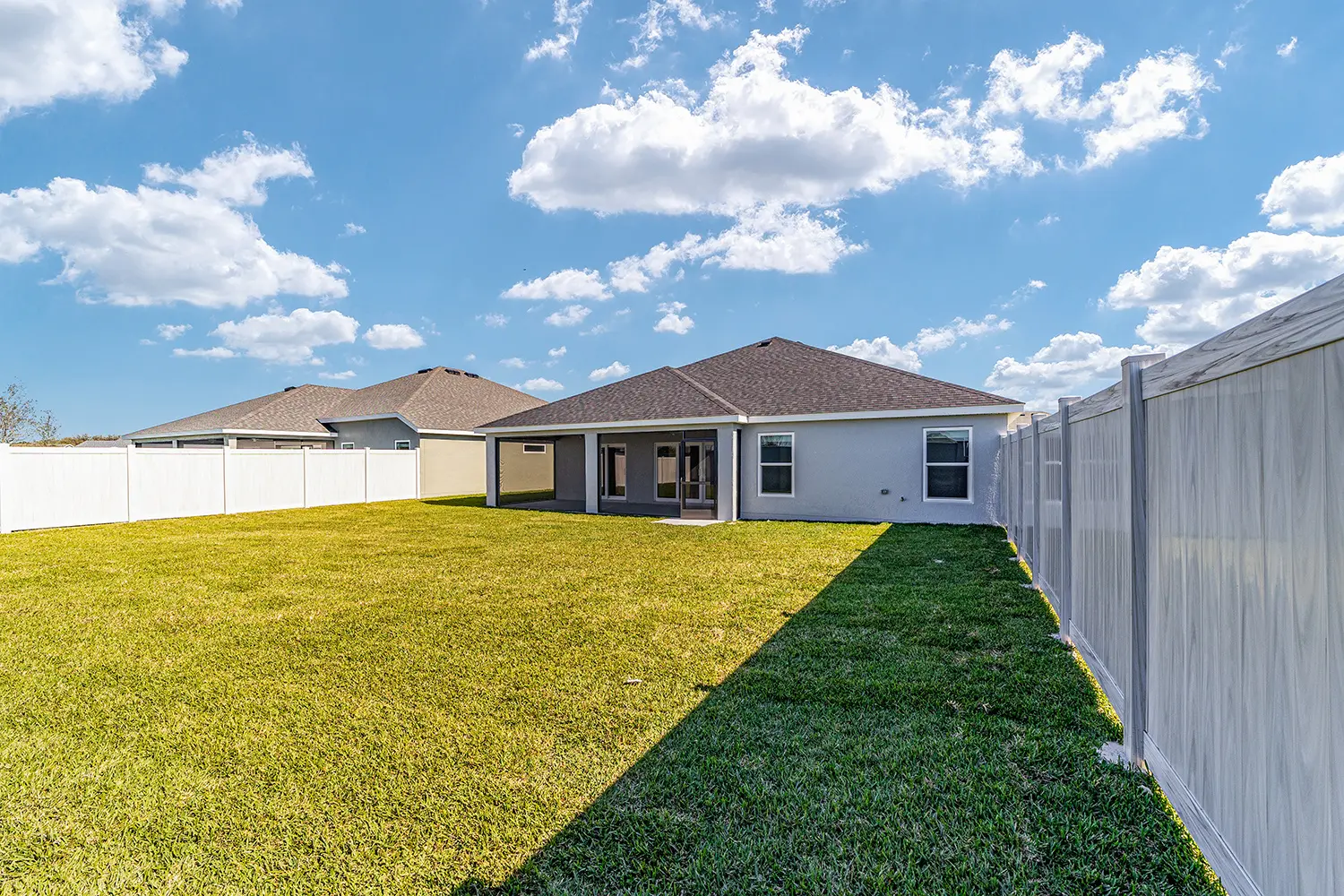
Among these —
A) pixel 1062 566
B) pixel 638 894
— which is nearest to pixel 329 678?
pixel 638 894

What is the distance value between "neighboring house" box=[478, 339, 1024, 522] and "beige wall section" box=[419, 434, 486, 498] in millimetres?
4470

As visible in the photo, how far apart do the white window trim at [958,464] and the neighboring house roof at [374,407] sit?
16.6m

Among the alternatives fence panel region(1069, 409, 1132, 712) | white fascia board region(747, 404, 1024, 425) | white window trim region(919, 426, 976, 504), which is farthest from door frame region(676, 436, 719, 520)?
fence panel region(1069, 409, 1132, 712)

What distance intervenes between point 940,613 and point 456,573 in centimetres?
602

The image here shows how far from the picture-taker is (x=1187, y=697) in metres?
2.21

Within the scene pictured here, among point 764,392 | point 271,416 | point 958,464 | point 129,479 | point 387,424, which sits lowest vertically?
point 129,479

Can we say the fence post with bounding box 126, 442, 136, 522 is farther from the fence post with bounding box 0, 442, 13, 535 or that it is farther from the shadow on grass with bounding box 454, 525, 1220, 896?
the shadow on grass with bounding box 454, 525, 1220, 896

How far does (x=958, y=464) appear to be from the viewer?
12.7 m

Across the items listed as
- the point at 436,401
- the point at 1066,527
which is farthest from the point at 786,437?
the point at 436,401

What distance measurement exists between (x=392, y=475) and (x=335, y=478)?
1.99 meters

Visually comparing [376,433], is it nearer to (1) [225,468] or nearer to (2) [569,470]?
(1) [225,468]

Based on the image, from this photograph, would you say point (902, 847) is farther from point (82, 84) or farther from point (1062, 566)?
point (82, 84)

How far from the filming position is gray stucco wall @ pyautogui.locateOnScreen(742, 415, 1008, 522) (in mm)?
12484

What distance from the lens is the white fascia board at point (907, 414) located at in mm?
12102
